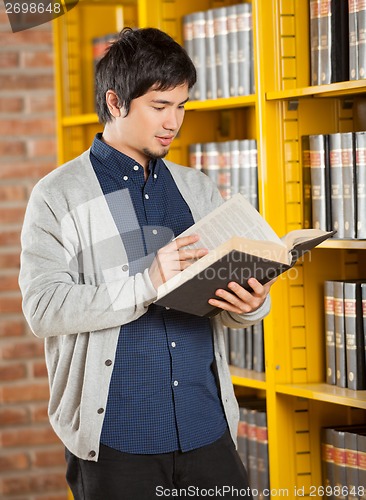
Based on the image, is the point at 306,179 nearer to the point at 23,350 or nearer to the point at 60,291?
the point at 60,291

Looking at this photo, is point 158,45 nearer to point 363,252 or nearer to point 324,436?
point 363,252

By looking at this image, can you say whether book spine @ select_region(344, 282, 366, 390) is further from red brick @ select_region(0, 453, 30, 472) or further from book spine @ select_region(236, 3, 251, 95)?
red brick @ select_region(0, 453, 30, 472)

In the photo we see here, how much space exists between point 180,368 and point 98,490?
11.9 inches

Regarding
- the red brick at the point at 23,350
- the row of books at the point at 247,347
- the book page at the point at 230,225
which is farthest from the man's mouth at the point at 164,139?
the red brick at the point at 23,350

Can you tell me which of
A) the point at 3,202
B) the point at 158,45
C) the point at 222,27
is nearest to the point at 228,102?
the point at 222,27

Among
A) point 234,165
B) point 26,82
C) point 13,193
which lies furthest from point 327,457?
point 26,82

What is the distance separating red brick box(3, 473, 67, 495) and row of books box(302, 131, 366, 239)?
1.55m

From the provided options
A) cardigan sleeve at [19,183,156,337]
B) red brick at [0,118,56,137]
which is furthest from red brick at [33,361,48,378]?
cardigan sleeve at [19,183,156,337]

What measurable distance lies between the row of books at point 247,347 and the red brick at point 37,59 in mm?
1315

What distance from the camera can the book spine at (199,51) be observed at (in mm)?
2477

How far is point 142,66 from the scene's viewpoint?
5.76 ft

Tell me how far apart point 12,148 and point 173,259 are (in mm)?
1656

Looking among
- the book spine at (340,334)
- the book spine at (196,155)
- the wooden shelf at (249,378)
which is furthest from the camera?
the book spine at (196,155)

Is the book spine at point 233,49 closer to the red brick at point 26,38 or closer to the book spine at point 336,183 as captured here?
the book spine at point 336,183
